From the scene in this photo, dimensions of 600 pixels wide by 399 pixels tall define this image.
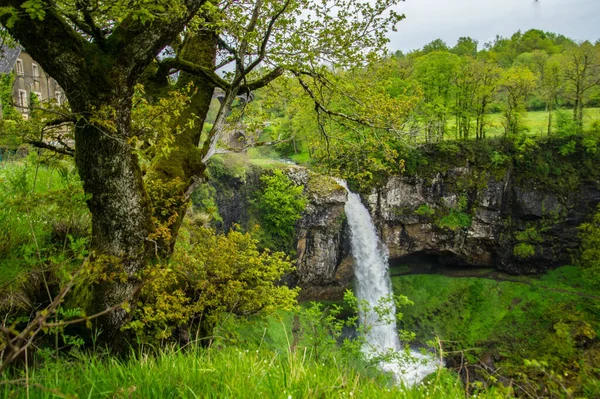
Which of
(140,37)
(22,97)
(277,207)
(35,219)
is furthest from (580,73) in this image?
(22,97)

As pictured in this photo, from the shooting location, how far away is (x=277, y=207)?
21.7 meters

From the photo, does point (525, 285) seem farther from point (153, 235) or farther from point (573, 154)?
point (153, 235)

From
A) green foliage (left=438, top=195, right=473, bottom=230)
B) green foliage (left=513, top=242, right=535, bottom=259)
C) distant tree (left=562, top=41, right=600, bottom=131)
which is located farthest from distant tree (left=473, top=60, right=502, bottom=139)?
green foliage (left=513, top=242, right=535, bottom=259)

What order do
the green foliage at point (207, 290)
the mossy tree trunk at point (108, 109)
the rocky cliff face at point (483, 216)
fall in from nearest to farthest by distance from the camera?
1. the mossy tree trunk at point (108, 109)
2. the green foliage at point (207, 290)
3. the rocky cliff face at point (483, 216)

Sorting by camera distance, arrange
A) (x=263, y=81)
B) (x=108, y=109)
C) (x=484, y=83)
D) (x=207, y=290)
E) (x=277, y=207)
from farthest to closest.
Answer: (x=484, y=83) < (x=277, y=207) < (x=263, y=81) < (x=207, y=290) < (x=108, y=109)

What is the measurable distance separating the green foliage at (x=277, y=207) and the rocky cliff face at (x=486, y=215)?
631cm

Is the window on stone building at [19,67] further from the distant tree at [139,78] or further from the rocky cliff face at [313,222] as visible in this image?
the distant tree at [139,78]

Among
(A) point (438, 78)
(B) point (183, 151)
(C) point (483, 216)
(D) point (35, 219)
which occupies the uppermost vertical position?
(A) point (438, 78)

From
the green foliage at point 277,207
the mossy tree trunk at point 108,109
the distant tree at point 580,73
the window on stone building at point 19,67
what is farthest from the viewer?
the distant tree at point 580,73

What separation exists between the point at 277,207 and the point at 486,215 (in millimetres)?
14970

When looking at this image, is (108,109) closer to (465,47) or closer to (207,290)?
(207,290)

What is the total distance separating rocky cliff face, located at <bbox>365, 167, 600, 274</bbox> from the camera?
26219 mm

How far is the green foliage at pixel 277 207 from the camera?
21.6 meters

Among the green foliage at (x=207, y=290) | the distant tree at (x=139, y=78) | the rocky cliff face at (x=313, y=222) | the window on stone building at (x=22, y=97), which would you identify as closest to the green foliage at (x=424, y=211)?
the rocky cliff face at (x=313, y=222)
